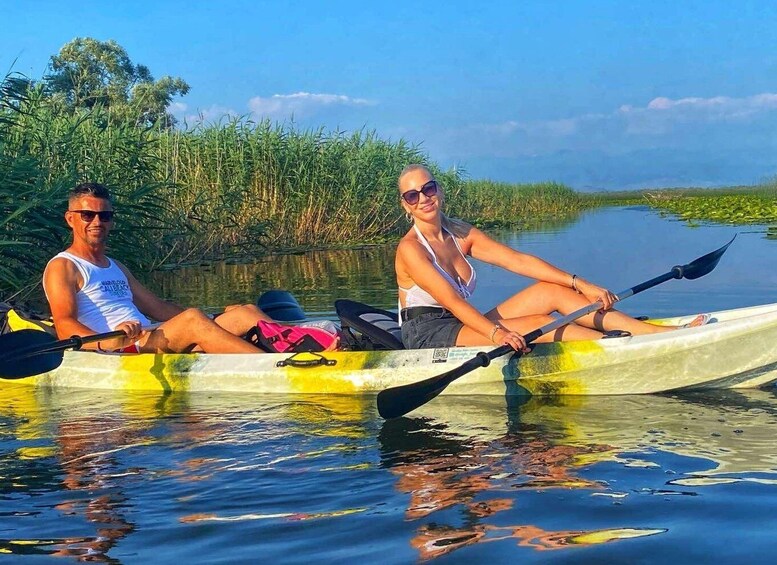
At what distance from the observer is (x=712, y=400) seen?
507 centimetres

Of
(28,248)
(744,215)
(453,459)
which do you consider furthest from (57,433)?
(744,215)

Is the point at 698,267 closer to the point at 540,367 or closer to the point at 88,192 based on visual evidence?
the point at 540,367

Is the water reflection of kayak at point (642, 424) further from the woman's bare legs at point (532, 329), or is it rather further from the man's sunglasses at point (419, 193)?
the man's sunglasses at point (419, 193)

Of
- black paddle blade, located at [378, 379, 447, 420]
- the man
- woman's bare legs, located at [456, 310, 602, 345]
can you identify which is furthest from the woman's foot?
the man

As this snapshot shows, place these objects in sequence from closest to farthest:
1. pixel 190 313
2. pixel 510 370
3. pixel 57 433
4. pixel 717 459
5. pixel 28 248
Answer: pixel 717 459 → pixel 57 433 → pixel 510 370 → pixel 190 313 → pixel 28 248

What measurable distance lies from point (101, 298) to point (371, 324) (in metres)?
1.69

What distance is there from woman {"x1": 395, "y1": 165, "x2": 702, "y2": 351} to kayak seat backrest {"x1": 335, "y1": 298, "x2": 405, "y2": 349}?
0.15 meters

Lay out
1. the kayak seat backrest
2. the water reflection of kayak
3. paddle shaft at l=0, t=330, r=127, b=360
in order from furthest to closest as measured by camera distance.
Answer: the kayak seat backrest, paddle shaft at l=0, t=330, r=127, b=360, the water reflection of kayak

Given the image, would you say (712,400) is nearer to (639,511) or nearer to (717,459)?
(717,459)

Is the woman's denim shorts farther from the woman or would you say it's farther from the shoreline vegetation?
the shoreline vegetation

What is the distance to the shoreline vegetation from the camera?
8.45 m

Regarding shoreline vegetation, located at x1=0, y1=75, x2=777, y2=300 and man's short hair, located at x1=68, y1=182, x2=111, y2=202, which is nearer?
man's short hair, located at x1=68, y1=182, x2=111, y2=202

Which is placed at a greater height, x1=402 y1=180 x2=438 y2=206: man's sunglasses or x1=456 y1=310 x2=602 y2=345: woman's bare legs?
x1=402 y1=180 x2=438 y2=206: man's sunglasses

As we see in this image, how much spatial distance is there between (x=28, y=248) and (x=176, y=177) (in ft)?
17.6
